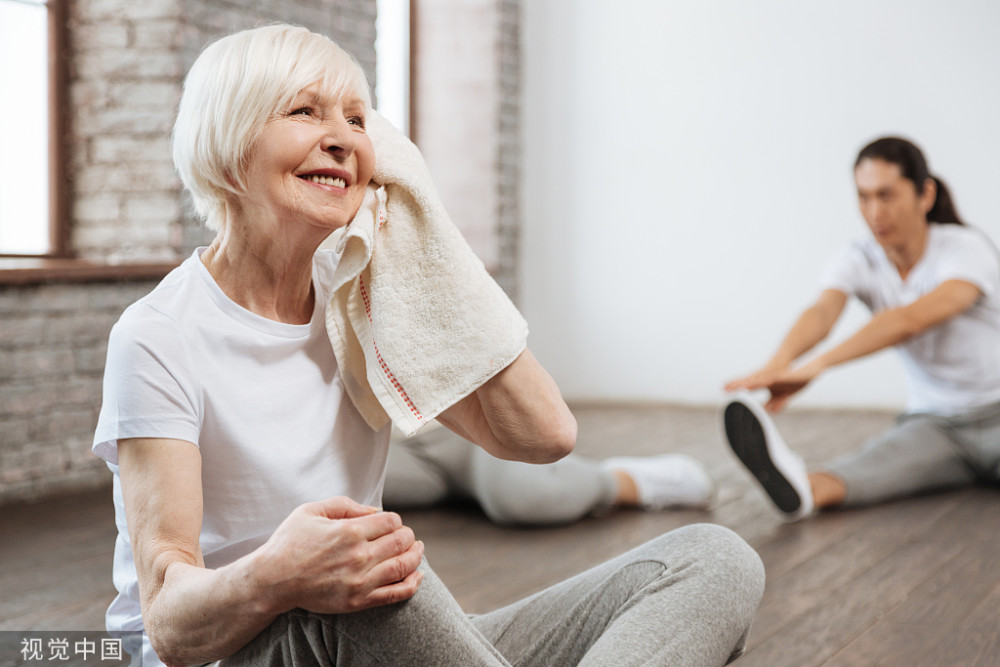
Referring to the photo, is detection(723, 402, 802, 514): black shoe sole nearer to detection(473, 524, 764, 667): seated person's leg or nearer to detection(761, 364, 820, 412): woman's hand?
detection(761, 364, 820, 412): woman's hand

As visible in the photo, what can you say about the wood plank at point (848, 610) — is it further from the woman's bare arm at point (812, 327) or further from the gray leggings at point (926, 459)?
the woman's bare arm at point (812, 327)

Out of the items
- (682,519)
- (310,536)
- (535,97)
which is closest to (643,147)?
(535,97)

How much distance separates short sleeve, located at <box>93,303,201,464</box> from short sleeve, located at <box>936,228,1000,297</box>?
2321 millimetres

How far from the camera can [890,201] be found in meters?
2.70

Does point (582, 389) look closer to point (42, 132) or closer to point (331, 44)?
point (42, 132)

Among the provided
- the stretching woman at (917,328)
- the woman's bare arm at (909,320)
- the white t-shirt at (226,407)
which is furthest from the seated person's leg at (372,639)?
the woman's bare arm at (909,320)

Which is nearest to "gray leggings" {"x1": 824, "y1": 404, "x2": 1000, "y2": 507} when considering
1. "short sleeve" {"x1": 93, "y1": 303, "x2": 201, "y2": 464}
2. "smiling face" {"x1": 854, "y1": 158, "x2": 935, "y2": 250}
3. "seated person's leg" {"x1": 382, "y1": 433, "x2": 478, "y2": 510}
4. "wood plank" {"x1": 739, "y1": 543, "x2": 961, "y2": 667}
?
"wood plank" {"x1": 739, "y1": 543, "x2": 961, "y2": 667}

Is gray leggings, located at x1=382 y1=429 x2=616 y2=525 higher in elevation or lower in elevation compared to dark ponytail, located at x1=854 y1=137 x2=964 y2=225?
lower

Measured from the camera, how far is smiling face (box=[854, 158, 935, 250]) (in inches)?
106

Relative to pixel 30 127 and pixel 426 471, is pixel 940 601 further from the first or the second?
pixel 30 127

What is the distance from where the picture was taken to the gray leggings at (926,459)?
8.41 ft

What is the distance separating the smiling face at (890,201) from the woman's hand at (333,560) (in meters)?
2.29

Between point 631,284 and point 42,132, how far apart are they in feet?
9.02

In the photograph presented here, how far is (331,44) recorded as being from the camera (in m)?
0.97
